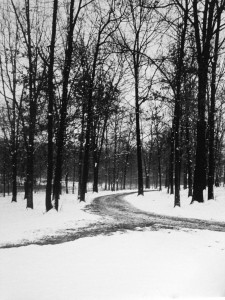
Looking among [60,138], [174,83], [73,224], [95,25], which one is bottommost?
[73,224]

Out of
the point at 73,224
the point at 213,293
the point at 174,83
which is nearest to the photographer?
the point at 213,293

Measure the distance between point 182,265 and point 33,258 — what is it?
2.91 m

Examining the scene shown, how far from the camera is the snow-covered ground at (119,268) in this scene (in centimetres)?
494

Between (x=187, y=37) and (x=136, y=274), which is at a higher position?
(x=187, y=37)

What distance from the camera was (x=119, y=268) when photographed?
5.90 m

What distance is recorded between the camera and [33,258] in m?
6.44

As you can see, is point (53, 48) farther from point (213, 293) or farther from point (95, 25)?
point (213, 293)

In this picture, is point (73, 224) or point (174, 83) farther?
point (174, 83)

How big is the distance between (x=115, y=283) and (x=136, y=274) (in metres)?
0.54

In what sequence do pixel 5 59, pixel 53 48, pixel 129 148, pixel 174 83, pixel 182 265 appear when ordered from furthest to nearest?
pixel 129 148, pixel 5 59, pixel 174 83, pixel 53 48, pixel 182 265

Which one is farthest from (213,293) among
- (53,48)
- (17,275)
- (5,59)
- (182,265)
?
(5,59)

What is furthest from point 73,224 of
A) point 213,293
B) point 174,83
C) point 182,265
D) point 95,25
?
point 95,25

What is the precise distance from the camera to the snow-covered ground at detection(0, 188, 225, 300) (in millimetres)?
4941

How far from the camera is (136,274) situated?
18.4 feet
